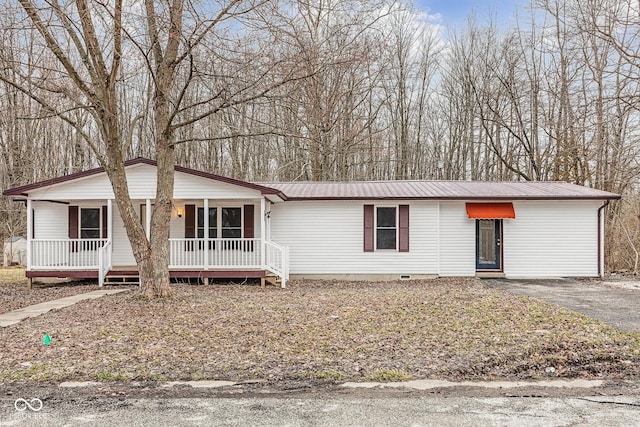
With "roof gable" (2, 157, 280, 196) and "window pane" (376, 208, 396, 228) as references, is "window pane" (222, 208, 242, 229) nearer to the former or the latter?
"roof gable" (2, 157, 280, 196)

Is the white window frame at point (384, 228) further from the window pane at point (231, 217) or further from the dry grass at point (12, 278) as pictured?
the dry grass at point (12, 278)

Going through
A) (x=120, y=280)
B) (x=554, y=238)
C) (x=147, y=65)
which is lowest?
(x=120, y=280)

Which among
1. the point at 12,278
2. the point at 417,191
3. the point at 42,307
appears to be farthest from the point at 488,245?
the point at 12,278

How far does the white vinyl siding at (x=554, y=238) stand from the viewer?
48.9 feet

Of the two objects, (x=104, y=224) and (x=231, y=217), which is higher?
(x=231, y=217)

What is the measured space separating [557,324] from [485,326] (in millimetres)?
1057

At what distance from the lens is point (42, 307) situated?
9.70 m

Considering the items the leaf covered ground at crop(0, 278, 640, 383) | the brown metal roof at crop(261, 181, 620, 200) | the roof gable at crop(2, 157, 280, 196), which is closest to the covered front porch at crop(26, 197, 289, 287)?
the roof gable at crop(2, 157, 280, 196)

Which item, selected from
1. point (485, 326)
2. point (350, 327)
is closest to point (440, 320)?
point (485, 326)

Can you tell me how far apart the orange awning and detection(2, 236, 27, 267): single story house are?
17433 mm

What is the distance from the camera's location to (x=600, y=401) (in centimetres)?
435

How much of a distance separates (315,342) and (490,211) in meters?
9.78

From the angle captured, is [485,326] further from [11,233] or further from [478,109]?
[11,233]

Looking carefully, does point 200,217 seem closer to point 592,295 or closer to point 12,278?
point 12,278
